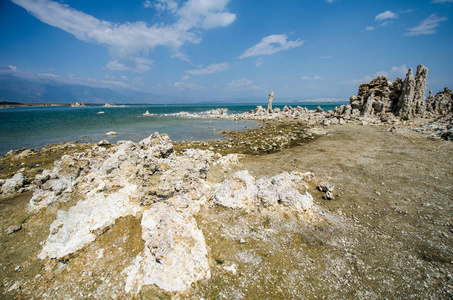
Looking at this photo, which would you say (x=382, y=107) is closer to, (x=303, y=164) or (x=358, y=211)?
(x=303, y=164)

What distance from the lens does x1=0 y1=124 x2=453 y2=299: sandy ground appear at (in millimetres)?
4723

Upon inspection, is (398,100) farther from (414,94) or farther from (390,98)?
(414,94)

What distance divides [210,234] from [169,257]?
6.01 ft

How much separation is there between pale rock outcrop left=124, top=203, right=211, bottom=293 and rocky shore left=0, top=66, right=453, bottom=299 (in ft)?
0.09

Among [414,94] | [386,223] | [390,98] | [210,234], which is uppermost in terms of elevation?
[414,94]

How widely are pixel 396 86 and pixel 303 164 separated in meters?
Answer: 43.1

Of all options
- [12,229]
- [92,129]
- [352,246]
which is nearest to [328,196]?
[352,246]

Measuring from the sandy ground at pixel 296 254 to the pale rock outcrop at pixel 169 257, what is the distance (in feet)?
0.82

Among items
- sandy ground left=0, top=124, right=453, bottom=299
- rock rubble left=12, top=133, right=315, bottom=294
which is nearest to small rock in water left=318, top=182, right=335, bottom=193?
sandy ground left=0, top=124, right=453, bottom=299

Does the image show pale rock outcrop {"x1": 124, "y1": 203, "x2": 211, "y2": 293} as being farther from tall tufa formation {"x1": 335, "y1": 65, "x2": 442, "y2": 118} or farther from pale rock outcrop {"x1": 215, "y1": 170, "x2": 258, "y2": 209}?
tall tufa formation {"x1": 335, "y1": 65, "x2": 442, "y2": 118}

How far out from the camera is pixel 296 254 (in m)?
5.83

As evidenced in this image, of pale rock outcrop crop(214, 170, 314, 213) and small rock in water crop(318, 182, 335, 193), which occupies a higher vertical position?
pale rock outcrop crop(214, 170, 314, 213)

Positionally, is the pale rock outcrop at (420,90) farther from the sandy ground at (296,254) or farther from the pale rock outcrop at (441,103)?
the sandy ground at (296,254)

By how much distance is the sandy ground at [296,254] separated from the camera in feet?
15.5
